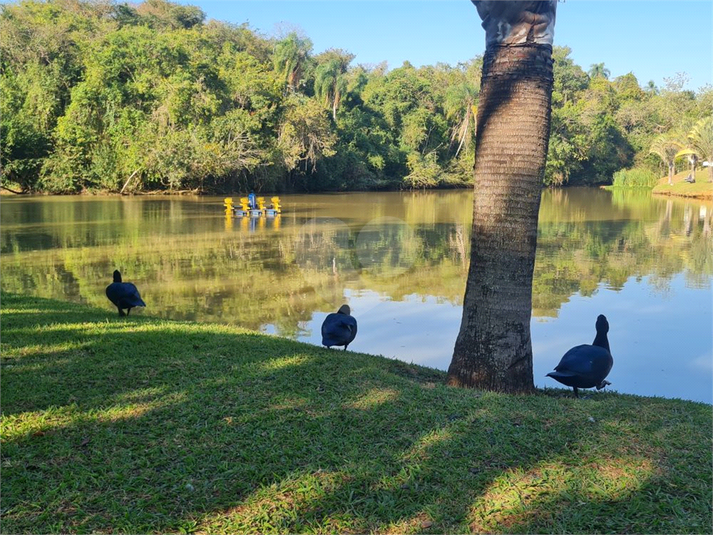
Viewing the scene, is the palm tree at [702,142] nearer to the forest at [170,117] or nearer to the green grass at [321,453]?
the forest at [170,117]

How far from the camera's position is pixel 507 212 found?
505cm

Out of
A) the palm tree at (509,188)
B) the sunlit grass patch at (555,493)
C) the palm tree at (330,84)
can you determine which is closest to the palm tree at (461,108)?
the palm tree at (330,84)

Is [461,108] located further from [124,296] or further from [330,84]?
[124,296]

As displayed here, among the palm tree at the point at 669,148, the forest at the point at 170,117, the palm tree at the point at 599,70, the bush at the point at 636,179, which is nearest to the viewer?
the forest at the point at 170,117

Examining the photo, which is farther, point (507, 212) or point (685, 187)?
point (685, 187)

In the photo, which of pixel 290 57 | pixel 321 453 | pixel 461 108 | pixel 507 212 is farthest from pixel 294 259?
pixel 461 108

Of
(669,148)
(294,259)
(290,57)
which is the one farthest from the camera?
(669,148)

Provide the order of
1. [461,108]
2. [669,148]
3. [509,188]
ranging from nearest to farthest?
[509,188], [669,148], [461,108]

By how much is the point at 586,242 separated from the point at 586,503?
49.6 feet

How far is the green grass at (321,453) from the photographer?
2889 millimetres

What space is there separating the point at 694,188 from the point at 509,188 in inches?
1647

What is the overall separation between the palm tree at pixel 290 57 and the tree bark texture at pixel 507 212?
37.9 metres

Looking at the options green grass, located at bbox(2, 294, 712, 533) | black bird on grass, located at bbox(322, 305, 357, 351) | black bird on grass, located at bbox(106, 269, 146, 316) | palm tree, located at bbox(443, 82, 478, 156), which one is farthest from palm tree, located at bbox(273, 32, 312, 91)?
green grass, located at bbox(2, 294, 712, 533)

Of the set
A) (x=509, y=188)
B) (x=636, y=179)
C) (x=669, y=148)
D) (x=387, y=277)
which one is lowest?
(x=387, y=277)
